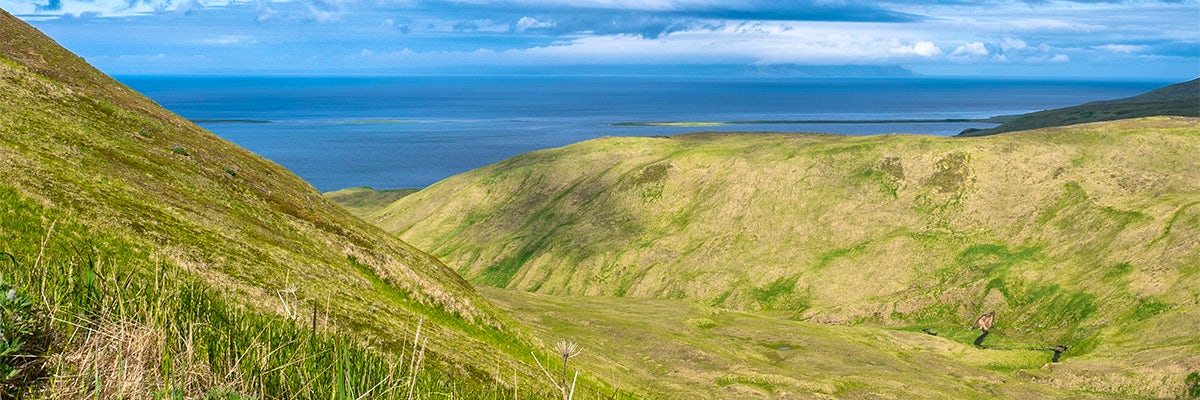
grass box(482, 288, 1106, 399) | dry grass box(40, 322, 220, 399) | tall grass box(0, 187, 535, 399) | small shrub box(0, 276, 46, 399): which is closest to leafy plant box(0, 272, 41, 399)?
small shrub box(0, 276, 46, 399)

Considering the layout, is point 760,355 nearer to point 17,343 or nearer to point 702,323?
point 702,323

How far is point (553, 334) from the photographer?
447 ft

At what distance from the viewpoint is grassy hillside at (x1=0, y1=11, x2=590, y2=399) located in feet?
37.9

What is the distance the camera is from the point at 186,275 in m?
15.5

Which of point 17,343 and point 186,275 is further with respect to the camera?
point 186,275

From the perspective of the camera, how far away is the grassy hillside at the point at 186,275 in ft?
37.9

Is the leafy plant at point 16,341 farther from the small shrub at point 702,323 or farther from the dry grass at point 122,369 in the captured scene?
the small shrub at point 702,323

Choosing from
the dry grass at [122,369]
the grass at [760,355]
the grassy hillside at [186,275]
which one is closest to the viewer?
Result: the dry grass at [122,369]

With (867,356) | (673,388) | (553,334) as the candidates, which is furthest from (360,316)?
(867,356)

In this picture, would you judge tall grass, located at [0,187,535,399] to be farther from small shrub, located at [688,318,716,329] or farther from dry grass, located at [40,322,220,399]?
small shrub, located at [688,318,716,329]

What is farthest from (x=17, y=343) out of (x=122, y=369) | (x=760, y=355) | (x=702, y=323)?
(x=702, y=323)

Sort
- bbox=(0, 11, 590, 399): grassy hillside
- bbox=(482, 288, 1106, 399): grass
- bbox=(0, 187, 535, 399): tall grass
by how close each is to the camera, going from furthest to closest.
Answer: bbox=(482, 288, 1106, 399): grass → bbox=(0, 11, 590, 399): grassy hillside → bbox=(0, 187, 535, 399): tall grass

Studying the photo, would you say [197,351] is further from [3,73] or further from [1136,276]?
[1136,276]

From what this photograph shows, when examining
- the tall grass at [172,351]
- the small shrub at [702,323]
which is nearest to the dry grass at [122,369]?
the tall grass at [172,351]
